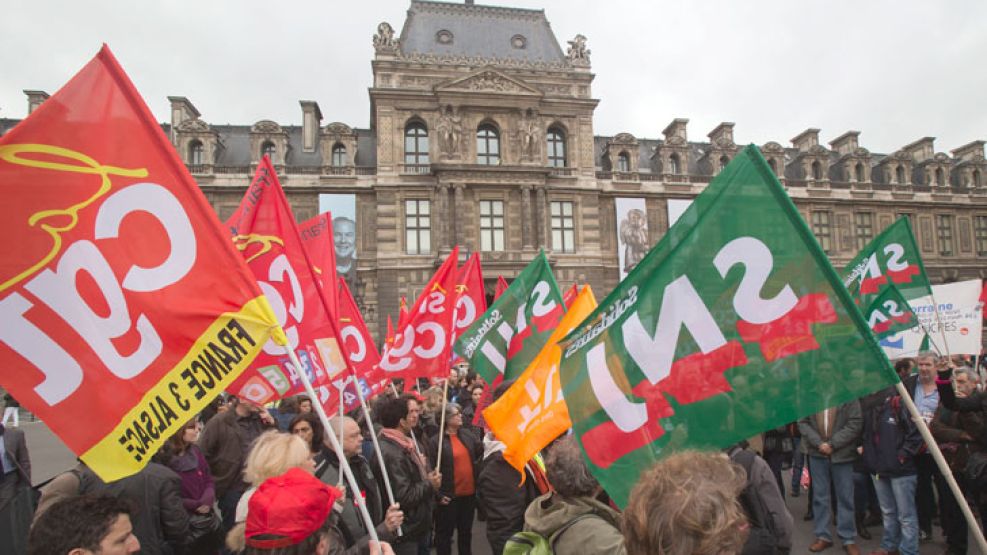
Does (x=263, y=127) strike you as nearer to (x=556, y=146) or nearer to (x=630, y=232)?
(x=556, y=146)

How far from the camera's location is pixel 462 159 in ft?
83.4

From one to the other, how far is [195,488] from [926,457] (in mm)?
6812

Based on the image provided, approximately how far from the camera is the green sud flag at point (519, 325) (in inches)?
255

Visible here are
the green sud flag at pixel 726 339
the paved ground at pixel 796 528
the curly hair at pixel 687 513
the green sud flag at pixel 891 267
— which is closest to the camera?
the curly hair at pixel 687 513

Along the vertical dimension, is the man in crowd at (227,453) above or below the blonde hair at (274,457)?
below

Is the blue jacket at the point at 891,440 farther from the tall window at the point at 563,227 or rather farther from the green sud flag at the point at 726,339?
the tall window at the point at 563,227

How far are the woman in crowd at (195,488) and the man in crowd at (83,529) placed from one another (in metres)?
1.89

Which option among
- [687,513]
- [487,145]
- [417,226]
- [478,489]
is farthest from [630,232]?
[687,513]

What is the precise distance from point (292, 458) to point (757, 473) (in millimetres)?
2597

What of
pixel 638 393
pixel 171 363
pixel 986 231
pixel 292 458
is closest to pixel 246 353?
pixel 171 363

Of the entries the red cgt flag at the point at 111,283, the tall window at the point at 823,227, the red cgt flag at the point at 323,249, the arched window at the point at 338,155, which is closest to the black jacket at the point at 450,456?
the red cgt flag at the point at 323,249

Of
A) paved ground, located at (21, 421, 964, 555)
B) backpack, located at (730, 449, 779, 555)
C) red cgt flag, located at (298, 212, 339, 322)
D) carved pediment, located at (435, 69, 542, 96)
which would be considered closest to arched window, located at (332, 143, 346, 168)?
carved pediment, located at (435, 69, 542, 96)

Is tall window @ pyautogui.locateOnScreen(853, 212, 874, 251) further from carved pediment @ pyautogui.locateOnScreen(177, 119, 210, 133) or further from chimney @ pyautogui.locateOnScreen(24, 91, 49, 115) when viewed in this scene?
chimney @ pyautogui.locateOnScreen(24, 91, 49, 115)

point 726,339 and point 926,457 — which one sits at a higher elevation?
point 726,339
